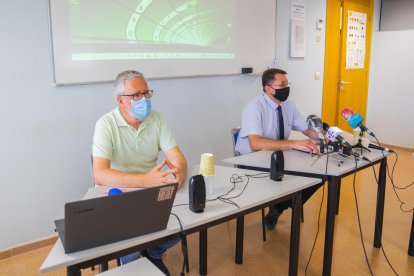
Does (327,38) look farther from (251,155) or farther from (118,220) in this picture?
(118,220)

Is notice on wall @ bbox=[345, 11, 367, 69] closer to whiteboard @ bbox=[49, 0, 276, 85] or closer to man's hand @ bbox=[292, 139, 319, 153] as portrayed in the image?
whiteboard @ bbox=[49, 0, 276, 85]

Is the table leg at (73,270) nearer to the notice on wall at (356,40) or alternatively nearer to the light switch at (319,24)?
the light switch at (319,24)

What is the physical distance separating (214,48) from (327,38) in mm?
2086

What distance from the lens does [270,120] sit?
9.45 ft

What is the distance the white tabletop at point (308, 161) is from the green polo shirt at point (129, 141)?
48 cm

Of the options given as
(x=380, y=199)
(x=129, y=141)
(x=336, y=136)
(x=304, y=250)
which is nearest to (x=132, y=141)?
(x=129, y=141)

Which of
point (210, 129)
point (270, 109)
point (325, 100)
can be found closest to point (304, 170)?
point (270, 109)

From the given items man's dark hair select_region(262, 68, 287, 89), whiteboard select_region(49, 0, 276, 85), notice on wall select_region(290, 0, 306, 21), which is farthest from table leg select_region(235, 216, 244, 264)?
notice on wall select_region(290, 0, 306, 21)

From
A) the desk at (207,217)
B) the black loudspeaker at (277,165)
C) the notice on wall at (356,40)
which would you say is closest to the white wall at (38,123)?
the desk at (207,217)

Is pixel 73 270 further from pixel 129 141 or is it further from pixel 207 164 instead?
pixel 129 141

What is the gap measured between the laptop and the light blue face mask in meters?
0.80

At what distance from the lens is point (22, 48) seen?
2430mm

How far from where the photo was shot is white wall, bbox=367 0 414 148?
5547mm

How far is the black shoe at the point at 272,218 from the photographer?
293 cm
